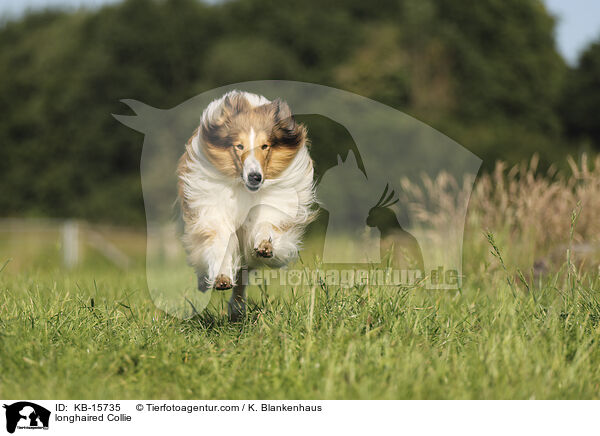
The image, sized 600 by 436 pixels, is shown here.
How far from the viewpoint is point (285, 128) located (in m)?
3.28

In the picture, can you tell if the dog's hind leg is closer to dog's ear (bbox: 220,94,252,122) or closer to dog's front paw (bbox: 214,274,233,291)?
dog's front paw (bbox: 214,274,233,291)

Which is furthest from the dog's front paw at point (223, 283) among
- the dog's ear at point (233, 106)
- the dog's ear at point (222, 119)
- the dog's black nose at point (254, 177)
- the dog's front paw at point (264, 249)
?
the dog's ear at point (233, 106)

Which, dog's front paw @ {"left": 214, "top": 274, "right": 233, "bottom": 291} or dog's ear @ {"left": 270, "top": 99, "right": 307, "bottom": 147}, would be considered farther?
dog's ear @ {"left": 270, "top": 99, "right": 307, "bottom": 147}

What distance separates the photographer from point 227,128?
3180mm

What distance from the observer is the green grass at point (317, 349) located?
7.81 ft

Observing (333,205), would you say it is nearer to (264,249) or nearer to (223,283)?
(264,249)

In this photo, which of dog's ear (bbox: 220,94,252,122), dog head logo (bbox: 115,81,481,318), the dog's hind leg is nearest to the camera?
dog's ear (bbox: 220,94,252,122)

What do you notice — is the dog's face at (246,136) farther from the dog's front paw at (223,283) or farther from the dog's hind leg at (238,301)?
the dog's hind leg at (238,301)

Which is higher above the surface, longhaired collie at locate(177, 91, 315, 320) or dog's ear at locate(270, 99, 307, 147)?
dog's ear at locate(270, 99, 307, 147)

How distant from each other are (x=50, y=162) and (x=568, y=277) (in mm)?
24147

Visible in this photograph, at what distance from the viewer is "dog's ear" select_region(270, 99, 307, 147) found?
3211 mm

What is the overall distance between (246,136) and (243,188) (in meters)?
0.32

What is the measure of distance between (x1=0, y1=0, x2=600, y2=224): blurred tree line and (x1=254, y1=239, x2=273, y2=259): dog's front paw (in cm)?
1639
